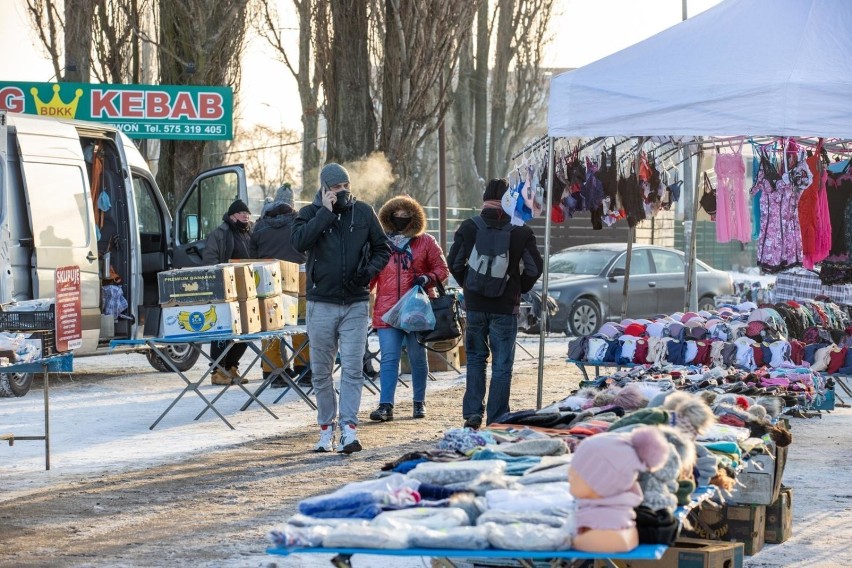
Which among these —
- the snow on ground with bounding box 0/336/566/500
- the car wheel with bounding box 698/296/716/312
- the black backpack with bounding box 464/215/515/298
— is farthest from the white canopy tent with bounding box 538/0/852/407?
the car wheel with bounding box 698/296/716/312

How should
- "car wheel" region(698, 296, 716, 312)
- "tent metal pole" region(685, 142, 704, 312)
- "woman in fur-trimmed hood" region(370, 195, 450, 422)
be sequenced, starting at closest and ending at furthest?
"woman in fur-trimmed hood" region(370, 195, 450, 422) → "tent metal pole" region(685, 142, 704, 312) → "car wheel" region(698, 296, 716, 312)

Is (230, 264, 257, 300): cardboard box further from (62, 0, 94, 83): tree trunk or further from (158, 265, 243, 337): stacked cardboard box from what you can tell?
(62, 0, 94, 83): tree trunk

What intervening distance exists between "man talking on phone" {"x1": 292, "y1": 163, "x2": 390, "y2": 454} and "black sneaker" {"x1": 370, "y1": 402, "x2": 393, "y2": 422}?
5.77 ft

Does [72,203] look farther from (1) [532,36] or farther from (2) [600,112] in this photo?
(1) [532,36]

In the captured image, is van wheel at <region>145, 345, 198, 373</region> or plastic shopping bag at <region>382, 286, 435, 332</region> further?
van wheel at <region>145, 345, 198, 373</region>

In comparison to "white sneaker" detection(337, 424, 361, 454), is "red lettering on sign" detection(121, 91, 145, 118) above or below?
above

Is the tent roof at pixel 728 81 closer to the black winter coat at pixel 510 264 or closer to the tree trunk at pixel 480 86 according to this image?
the black winter coat at pixel 510 264

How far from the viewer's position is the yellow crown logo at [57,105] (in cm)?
1984

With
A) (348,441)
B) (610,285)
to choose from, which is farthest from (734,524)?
(610,285)

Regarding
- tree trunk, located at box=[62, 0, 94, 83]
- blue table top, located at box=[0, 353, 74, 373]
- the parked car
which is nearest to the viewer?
blue table top, located at box=[0, 353, 74, 373]

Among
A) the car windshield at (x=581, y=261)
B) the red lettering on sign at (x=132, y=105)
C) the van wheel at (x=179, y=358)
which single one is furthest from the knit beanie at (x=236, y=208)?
the car windshield at (x=581, y=261)

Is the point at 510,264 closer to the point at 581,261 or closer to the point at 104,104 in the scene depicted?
the point at 104,104

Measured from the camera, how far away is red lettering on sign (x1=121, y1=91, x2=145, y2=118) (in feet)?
64.2

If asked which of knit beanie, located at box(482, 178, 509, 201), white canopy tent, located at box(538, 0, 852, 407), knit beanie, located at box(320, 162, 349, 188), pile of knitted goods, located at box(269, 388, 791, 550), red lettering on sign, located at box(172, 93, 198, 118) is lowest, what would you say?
pile of knitted goods, located at box(269, 388, 791, 550)
